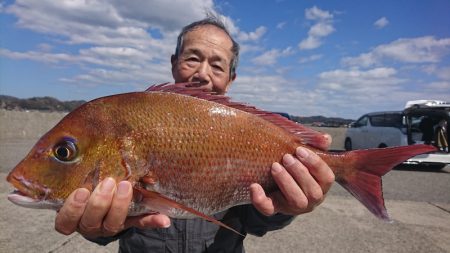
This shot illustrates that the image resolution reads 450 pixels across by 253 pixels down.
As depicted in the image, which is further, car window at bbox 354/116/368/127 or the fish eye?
car window at bbox 354/116/368/127

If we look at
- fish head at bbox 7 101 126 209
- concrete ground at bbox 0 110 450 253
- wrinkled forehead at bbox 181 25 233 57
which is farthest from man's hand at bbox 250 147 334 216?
concrete ground at bbox 0 110 450 253

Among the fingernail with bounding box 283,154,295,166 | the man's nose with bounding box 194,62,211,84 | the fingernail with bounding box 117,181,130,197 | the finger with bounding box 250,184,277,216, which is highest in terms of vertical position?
the man's nose with bounding box 194,62,211,84

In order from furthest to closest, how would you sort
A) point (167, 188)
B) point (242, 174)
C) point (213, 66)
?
point (213, 66)
point (242, 174)
point (167, 188)

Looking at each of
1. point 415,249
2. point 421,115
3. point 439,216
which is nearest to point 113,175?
point 415,249

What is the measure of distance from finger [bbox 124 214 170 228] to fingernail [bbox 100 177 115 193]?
0.29m

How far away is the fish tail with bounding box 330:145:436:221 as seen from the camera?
6.93 ft

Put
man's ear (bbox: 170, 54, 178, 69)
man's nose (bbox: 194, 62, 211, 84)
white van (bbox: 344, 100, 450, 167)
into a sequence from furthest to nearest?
1. white van (bbox: 344, 100, 450, 167)
2. man's ear (bbox: 170, 54, 178, 69)
3. man's nose (bbox: 194, 62, 211, 84)

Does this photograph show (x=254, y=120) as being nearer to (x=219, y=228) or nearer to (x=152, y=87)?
(x=152, y=87)

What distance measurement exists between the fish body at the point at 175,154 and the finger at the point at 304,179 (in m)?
0.08

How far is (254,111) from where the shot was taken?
2201mm

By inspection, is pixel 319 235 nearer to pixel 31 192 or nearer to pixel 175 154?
pixel 175 154

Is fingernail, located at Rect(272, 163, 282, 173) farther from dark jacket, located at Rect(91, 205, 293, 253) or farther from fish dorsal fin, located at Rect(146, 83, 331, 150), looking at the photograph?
dark jacket, located at Rect(91, 205, 293, 253)

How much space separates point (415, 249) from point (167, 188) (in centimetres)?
444

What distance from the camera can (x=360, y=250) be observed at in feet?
16.1
